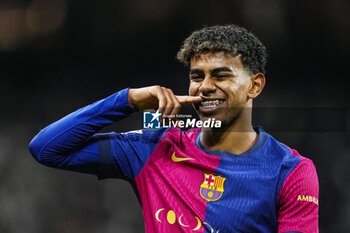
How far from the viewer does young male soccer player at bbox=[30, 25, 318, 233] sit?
1806 millimetres

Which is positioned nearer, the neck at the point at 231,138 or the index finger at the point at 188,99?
the index finger at the point at 188,99

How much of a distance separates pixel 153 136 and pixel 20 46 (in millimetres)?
2327

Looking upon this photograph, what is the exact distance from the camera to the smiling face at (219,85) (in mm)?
1954

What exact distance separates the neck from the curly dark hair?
267mm

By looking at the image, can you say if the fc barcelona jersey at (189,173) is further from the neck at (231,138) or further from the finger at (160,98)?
the finger at (160,98)

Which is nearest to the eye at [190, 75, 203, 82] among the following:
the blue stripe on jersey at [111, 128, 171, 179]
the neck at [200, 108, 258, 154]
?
the neck at [200, 108, 258, 154]

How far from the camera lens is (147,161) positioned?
6.63 feet

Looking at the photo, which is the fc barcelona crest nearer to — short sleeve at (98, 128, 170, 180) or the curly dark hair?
short sleeve at (98, 128, 170, 180)

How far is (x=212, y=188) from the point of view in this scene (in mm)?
1914

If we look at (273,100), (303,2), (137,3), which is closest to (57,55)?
(137,3)

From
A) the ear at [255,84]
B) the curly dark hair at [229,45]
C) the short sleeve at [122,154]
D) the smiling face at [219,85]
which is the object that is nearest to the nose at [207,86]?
the smiling face at [219,85]

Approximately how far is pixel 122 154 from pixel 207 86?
52 cm

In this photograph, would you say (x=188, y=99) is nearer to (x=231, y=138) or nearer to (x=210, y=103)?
(x=210, y=103)

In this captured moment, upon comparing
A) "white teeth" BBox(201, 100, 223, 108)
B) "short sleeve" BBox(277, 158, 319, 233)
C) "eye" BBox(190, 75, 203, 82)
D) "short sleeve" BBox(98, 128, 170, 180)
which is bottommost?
"short sleeve" BBox(277, 158, 319, 233)
